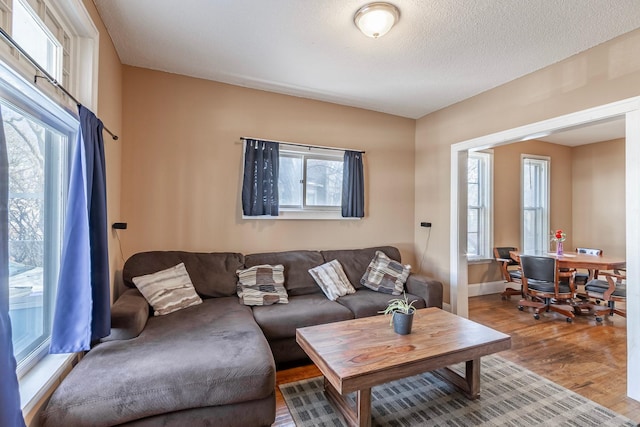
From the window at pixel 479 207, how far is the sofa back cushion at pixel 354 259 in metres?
1.93

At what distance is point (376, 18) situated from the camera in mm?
2037

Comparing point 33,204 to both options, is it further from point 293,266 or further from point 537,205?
point 537,205

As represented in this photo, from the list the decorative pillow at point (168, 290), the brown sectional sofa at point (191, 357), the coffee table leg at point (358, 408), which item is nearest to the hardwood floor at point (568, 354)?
the coffee table leg at point (358, 408)

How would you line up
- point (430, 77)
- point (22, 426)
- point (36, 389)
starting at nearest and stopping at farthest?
point (22, 426), point (36, 389), point (430, 77)

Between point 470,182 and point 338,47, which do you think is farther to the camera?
point 470,182

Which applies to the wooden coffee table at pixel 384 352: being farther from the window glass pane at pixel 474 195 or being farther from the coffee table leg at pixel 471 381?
the window glass pane at pixel 474 195

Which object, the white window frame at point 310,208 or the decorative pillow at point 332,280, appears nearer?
the decorative pillow at point 332,280

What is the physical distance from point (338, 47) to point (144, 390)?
2.65 meters

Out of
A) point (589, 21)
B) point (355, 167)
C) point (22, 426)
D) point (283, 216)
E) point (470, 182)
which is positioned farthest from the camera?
point (470, 182)

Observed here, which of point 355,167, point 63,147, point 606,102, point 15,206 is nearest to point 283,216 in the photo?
point 355,167

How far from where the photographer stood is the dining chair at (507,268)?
4.45 metres

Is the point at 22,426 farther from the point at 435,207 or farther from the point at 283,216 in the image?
the point at 435,207

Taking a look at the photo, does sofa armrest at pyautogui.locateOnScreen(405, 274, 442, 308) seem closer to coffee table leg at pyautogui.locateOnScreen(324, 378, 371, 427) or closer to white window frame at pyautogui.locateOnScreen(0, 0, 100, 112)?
coffee table leg at pyautogui.locateOnScreen(324, 378, 371, 427)

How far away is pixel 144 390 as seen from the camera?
4.76ft
